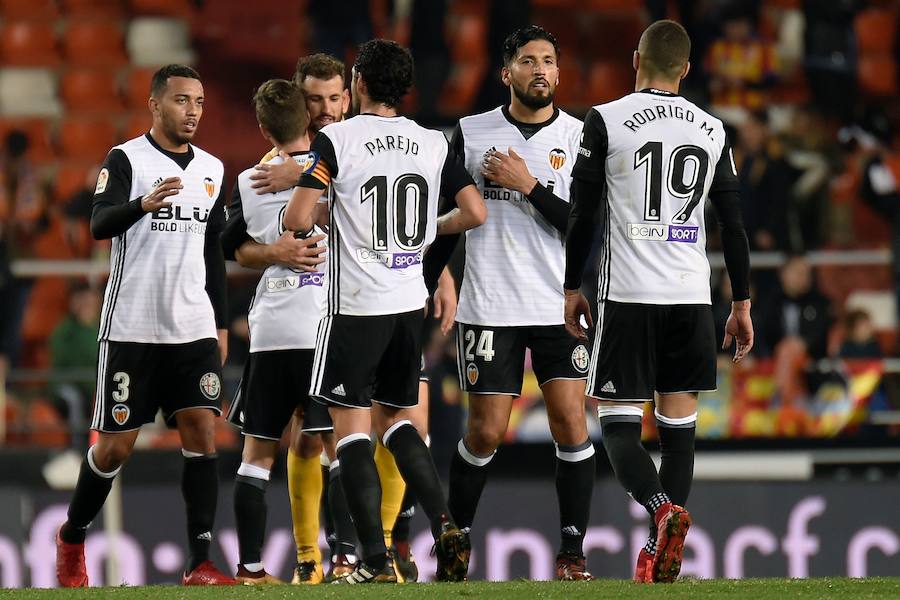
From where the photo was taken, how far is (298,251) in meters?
5.57

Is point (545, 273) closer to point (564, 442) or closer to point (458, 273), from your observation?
point (564, 442)

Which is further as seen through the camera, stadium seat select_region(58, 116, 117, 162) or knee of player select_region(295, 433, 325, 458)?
stadium seat select_region(58, 116, 117, 162)

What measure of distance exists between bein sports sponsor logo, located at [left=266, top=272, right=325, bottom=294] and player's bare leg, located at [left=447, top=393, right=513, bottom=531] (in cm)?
85

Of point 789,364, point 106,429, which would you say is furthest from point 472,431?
point 789,364

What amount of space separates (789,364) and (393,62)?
600 cm

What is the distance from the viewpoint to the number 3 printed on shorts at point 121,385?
19.2ft

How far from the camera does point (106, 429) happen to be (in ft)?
19.3

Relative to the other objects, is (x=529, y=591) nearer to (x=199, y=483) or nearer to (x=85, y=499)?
(x=199, y=483)

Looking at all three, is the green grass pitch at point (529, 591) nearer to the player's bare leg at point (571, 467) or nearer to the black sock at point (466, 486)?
the player's bare leg at point (571, 467)

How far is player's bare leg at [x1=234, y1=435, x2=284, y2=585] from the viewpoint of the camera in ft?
19.6

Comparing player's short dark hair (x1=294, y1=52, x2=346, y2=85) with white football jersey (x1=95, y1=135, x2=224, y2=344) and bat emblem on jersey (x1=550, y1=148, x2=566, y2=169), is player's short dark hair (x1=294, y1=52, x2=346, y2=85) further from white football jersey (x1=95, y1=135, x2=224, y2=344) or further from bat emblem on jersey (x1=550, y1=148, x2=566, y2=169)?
bat emblem on jersey (x1=550, y1=148, x2=566, y2=169)

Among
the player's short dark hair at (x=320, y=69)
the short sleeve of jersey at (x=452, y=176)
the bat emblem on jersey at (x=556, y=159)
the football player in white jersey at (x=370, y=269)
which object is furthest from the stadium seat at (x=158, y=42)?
the football player in white jersey at (x=370, y=269)

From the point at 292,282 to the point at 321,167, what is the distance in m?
1.13

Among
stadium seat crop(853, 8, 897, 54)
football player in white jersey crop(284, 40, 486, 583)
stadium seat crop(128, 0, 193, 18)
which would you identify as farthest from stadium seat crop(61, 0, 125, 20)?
football player in white jersey crop(284, 40, 486, 583)
